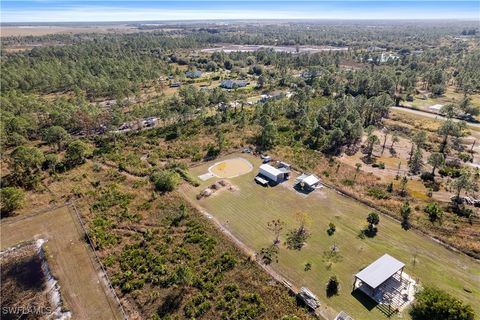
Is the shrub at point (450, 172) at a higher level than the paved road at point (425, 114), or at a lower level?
higher

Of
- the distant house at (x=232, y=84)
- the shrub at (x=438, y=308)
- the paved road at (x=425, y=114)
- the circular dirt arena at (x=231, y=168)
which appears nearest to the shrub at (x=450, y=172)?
the shrub at (x=438, y=308)

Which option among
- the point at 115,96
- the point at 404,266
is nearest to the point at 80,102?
the point at 115,96

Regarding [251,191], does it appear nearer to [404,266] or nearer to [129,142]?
[404,266]

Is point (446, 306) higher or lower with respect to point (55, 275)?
higher

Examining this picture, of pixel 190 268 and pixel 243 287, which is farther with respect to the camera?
pixel 190 268

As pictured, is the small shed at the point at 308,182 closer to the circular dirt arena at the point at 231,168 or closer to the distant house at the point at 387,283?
the circular dirt arena at the point at 231,168

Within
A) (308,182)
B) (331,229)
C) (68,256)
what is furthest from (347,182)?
(68,256)

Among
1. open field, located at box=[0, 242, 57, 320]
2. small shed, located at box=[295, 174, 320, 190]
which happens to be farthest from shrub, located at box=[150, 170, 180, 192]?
small shed, located at box=[295, 174, 320, 190]

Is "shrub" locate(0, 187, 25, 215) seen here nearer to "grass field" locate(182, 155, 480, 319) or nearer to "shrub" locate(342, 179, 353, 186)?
"grass field" locate(182, 155, 480, 319)
